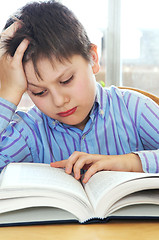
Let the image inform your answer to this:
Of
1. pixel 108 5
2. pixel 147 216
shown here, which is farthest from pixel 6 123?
pixel 108 5

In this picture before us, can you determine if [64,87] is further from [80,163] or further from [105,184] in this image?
[105,184]

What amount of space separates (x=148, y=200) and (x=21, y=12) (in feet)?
2.51

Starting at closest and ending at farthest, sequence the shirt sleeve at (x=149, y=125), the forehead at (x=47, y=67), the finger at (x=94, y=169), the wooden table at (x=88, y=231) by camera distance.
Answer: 1. the wooden table at (x=88, y=231)
2. the finger at (x=94, y=169)
3. the forehead at (x=47, y=67)
4. the shirt sleeve at (x=149, y=125)

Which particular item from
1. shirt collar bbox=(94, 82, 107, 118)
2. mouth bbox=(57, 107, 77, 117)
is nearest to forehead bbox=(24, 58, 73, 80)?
mouth bbox=(57, 107, 77, 117)

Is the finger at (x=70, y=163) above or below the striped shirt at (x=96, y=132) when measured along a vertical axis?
above

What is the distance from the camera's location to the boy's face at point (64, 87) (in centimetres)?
99

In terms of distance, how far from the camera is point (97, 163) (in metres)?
0.87

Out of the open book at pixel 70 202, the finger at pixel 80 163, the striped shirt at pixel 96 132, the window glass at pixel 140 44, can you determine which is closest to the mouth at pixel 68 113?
the striped shirt at pixel 96 132

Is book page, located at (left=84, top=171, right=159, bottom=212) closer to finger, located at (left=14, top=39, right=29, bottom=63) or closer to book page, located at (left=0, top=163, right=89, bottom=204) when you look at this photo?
book page, located at (left=0, top=163, right=89, bottom=204)

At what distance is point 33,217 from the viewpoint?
0.63 meters

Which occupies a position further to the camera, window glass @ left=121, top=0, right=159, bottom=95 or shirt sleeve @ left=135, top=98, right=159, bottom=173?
window glass @ left=121, top=0, right=159, bottom=95

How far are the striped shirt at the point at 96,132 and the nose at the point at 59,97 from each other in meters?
0.19

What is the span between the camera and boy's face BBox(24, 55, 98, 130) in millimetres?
992

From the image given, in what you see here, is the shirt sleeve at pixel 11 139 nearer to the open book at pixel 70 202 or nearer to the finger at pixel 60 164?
the finger at pixel 60 164
